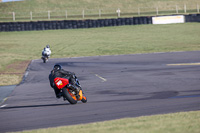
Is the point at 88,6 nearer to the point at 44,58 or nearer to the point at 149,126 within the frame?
the point at 44,58

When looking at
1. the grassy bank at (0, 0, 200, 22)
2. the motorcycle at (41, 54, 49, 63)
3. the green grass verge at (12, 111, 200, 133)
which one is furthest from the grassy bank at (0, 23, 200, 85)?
the grassy bank at (0, 0, 200, 22)

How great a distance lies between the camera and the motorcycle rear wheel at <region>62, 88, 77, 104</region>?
10.9 m

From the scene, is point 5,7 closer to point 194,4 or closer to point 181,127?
point 194,4

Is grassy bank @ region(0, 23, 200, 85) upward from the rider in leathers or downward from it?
upward

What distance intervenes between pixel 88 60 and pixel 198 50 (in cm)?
862

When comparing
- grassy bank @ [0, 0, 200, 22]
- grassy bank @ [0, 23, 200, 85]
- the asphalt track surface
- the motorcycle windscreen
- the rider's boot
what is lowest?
the asphalt track surface

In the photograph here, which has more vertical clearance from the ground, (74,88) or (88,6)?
(88,6)

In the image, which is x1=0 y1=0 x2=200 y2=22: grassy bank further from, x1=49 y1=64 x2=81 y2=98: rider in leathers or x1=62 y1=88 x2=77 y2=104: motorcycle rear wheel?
x1=62 y1=88 x2=77 y2=104: motorcycle rear wheel

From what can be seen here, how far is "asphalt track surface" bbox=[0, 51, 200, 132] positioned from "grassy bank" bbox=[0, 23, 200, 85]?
5143mm

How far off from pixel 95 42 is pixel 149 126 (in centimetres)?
2768

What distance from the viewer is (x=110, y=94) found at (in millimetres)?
12859

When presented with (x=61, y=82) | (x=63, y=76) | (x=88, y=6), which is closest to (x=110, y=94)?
(x=63, y=76)

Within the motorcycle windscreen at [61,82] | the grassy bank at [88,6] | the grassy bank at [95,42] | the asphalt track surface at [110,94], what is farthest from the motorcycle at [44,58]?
the grassy bank at [88,6]

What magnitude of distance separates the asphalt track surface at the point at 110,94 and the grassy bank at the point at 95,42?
514cm
